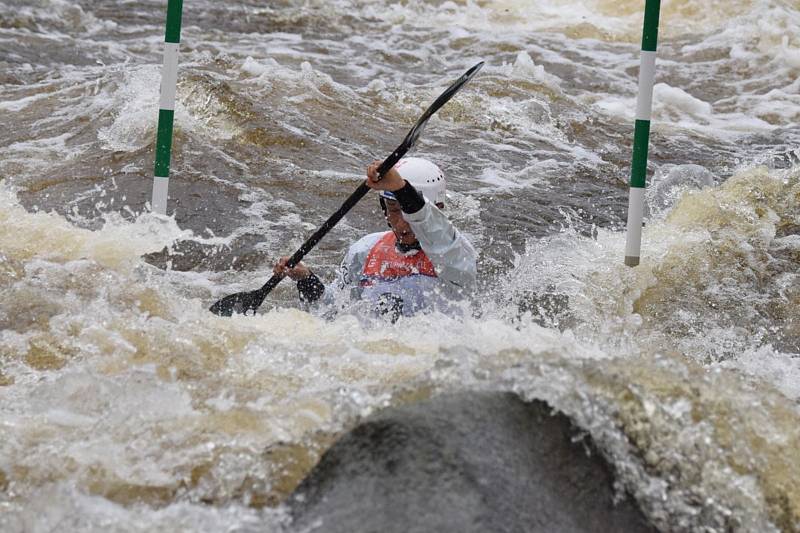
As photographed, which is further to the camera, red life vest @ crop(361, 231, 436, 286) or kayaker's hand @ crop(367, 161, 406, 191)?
red life vest @ crop(361, 231, 436, 286)

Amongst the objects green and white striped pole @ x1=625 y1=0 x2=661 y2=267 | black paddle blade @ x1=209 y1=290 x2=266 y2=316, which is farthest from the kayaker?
green and white striped pole @ x1=625 y1=0 x2=661 y2=267

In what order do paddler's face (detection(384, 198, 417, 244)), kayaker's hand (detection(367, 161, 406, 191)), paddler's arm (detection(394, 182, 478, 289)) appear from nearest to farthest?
kayaker's hand (detection(367, 161, 406, 191)) → paddler's arm (detection(394, 182, 478, 289)) → paddler's face (detection(384, 198, 417, 244))

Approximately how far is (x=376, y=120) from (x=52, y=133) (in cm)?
213

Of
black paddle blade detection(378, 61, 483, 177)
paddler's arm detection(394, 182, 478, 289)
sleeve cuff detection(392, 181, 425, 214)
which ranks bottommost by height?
paddler's arm detection(394, 182, 478, 289)

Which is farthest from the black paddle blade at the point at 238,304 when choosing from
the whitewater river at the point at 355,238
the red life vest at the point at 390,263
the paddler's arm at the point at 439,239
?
the paddler's arm at the point at 439,239

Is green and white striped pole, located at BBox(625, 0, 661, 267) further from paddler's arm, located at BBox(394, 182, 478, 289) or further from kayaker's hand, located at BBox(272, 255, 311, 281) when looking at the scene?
kayaker's hand, located at BBox(272, 255, 311, 281)

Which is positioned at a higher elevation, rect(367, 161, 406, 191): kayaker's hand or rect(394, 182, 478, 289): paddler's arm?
rect(367, 161, 406, 191): kayaker's hand

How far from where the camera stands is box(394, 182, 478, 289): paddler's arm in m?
3.70

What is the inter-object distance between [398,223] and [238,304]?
69cm

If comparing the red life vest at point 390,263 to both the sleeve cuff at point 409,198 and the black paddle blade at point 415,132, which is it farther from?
the black paddle blade at point 415,132

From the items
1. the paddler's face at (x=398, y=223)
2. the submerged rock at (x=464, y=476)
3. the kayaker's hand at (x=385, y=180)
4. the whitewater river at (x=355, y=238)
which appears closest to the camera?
the submerged rock at (x=464, y=476)

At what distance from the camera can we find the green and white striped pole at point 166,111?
462cm

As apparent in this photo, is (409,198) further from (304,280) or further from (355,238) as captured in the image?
(355,238)

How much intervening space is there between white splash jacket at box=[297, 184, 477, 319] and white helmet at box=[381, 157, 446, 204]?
19cm
